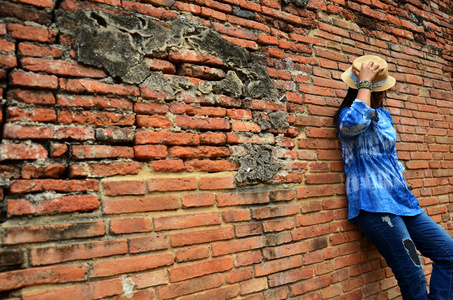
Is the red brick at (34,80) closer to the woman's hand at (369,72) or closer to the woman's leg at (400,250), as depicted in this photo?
the woman's hand at (369,72)

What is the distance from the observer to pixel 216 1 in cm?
232

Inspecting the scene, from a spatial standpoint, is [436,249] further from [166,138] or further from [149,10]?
[149,10]

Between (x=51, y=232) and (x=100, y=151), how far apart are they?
1.49 feet

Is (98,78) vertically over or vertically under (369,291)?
over

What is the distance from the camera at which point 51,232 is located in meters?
1.59

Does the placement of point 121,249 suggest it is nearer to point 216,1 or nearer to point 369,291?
point 216,1

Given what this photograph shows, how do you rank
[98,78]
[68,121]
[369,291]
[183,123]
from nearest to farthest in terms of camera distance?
[68,121] < [98,78] < [183,123] < [369,291]

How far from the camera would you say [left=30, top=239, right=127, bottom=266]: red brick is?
61.0 inches

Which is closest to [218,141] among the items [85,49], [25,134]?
[85,49]

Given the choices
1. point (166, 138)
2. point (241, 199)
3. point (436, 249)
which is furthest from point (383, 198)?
point (166, 138)

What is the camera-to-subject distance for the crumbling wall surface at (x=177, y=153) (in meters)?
1.62

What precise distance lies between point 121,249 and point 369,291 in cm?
197

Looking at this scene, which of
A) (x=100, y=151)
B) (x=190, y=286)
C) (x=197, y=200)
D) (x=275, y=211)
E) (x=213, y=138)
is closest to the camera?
(x=100, y=151)

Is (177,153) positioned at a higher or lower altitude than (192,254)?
higher
